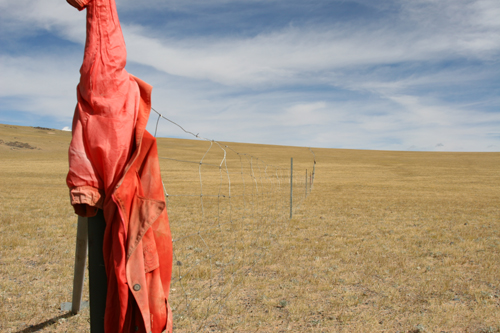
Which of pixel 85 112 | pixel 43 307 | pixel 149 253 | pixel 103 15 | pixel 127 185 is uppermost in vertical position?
pixel 103 15

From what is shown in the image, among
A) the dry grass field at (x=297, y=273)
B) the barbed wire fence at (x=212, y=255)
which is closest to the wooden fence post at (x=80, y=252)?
the dry grass field at (x=297, y=273)

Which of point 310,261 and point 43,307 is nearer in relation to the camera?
point 43,307

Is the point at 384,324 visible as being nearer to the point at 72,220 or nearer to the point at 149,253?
the point at 149,253

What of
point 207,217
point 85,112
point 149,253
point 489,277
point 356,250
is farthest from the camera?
point 207,217

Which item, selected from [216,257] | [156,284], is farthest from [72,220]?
[156,284]

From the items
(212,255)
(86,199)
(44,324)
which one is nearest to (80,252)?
(44,324)

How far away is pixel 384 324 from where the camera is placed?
3.89 metres

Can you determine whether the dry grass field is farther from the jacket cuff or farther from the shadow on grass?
the jacket cuff

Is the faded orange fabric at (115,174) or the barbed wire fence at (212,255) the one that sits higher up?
the faded orange fabric at (115,174)

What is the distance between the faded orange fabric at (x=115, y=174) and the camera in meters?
1.96

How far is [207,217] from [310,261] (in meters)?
4.69

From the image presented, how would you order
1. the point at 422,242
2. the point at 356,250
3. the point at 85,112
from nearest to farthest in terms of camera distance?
the point at 85,112, the point at 356,250, the point at 422,242

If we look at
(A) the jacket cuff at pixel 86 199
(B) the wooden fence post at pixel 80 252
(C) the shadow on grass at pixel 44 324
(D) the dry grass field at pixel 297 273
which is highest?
(A) the jacket cuff at pixel 86 199

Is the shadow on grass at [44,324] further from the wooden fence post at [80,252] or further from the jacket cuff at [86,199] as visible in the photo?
the jacket cuff at [86,199]
